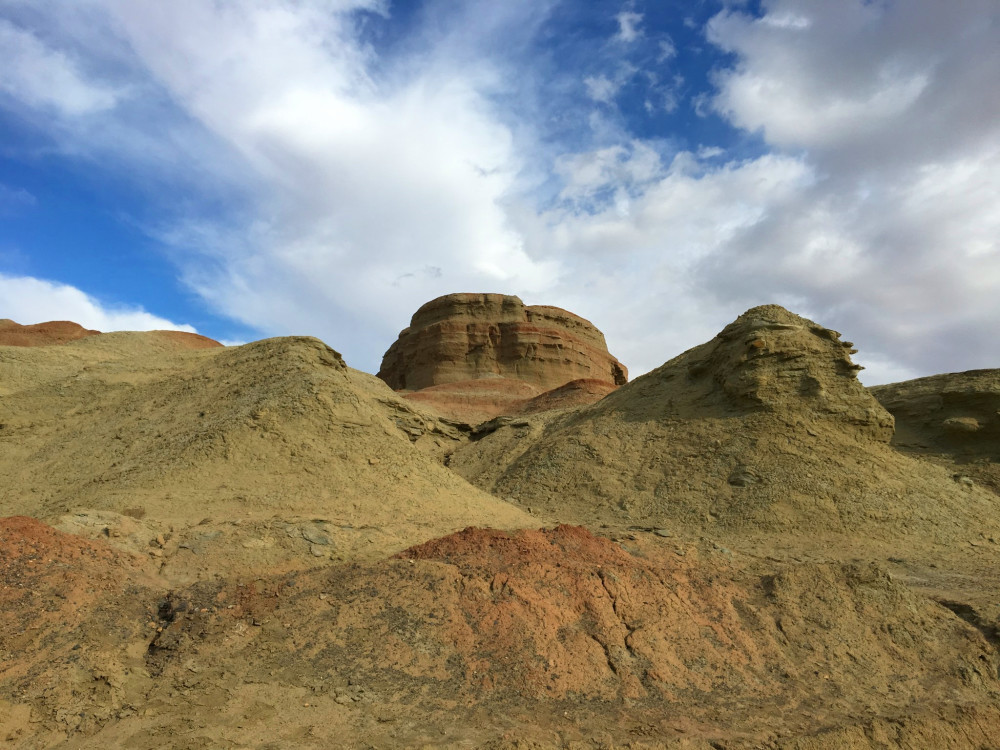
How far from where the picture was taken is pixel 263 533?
26.3 ft

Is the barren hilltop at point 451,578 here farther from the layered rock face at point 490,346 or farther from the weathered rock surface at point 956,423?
the layered rock face at point 490,346

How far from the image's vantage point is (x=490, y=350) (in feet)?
156

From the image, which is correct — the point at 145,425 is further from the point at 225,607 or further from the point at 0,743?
the point at 0,743

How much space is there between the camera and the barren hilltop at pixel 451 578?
514cm

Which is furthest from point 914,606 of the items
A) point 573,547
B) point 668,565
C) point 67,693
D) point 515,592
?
point 67,693

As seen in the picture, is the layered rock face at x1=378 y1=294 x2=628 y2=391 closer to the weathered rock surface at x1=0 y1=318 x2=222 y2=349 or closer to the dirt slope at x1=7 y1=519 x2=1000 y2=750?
the weathered rock surface at x1=0 y1=318 x2=222 y2=349

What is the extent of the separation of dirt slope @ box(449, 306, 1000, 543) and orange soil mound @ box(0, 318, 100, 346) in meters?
27.1

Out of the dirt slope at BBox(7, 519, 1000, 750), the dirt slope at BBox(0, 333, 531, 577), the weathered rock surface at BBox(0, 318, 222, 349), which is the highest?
the weathered rock surface at BBox(0, 318, 222, 349)

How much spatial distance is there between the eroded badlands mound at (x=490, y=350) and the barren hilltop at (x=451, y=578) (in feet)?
93.7

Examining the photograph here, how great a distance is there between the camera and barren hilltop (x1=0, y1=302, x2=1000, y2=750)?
5.14m

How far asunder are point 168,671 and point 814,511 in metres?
12.2

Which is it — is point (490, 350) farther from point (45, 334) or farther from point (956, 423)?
point (956, 423)

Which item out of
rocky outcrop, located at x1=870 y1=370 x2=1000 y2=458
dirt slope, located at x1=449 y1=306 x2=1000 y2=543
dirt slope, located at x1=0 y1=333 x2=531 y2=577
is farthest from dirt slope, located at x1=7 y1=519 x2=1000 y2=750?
rocky outcrop, located at x1=870 y1=370 x2=1000 y2=458

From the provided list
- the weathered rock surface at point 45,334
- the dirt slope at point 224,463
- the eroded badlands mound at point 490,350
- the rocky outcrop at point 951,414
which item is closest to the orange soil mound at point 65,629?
the dirt slope at point 224,463
